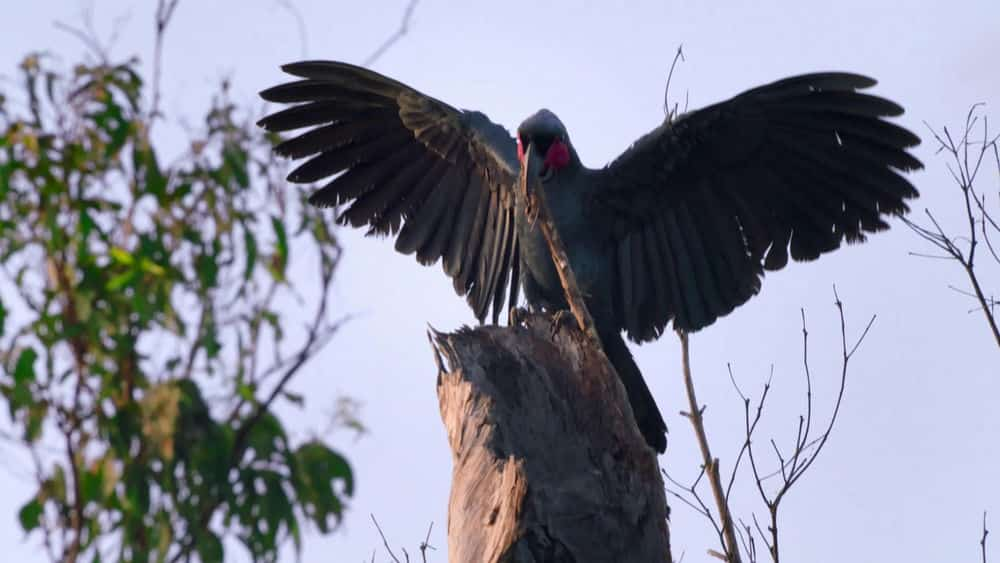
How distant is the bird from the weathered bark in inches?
44.6

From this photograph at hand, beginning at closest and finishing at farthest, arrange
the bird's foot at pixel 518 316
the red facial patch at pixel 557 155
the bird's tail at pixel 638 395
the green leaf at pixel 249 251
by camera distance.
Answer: the bird's foot at pixel 518 316, the green leaf at pixel 249 251, the bird's tail at pixel 638 395, the red facial patch at pixel 557 155

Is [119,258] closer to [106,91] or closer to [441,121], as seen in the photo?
[106,91]

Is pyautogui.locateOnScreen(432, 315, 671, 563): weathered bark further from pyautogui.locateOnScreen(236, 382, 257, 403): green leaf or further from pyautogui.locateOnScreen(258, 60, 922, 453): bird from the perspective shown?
pyautogui.locateOnScreen(258, 60, 922, 453): bird

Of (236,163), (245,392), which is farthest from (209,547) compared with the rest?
(236,163)

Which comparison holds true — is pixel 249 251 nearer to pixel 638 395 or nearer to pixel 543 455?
pixel 543 455

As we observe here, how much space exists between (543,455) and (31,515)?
177 centimetres

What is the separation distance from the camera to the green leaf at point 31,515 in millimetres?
4344

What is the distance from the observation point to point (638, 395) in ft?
17.5

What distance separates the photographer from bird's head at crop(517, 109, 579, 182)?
224 inches

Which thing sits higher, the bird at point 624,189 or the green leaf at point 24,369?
the bird at point 624,189

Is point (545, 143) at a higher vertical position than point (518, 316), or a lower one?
higher

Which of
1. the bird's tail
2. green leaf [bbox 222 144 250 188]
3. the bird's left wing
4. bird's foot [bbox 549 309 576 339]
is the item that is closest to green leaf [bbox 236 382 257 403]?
green leaf [bbox 222 144 250 188]

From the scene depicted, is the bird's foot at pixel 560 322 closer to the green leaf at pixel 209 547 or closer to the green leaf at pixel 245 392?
the green leaf at pixel 245 392

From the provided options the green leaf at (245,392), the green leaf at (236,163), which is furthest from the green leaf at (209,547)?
the green leaf at (236,163)
